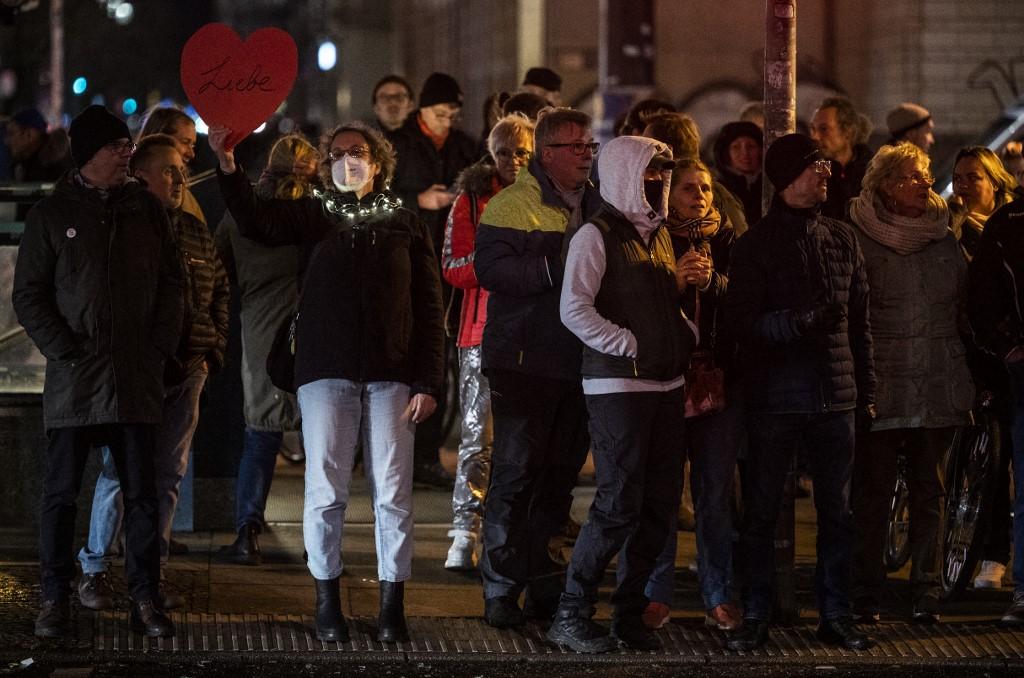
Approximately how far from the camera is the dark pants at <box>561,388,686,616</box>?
754 centimetres

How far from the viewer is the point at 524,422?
7.97m

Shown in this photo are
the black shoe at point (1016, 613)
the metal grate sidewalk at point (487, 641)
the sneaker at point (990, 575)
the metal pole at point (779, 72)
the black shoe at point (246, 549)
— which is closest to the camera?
the metal grate sidewalk at point (487, 641)

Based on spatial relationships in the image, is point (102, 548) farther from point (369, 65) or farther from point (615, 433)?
point (369, 65)

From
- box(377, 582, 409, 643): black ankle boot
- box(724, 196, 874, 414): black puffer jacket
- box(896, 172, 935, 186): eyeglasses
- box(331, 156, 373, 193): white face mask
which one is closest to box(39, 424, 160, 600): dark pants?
box(377, 582, 409, 643): black ankle boot

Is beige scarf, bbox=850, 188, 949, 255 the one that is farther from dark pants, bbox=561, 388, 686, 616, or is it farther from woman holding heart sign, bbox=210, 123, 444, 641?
woman holding heart sign, bbox=210, 123, 444, 641

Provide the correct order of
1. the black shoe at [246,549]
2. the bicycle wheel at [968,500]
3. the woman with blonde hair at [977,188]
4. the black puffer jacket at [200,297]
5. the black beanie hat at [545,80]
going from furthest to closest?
the black beanie hat at [545,80] < the woman with blonde hair at [977,188] < the black shoe at [246,549] < the bicycle wheel at [968,500] < the black puffer jacket at [200,297]

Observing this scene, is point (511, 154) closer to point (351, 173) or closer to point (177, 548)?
point (351, 173)

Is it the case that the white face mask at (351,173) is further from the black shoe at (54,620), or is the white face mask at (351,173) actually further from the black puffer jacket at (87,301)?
the black shoe at (54,620)

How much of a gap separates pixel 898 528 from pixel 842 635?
1.63m

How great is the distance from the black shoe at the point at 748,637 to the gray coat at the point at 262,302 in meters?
2.61

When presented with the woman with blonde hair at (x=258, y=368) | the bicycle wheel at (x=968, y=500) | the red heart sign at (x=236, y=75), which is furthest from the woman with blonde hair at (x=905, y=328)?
the woman with blonde hair at (x=258, y=368)

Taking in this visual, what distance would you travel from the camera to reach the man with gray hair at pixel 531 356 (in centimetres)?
788

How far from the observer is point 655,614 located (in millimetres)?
8117

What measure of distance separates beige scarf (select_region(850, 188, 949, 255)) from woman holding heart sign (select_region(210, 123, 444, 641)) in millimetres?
1968
